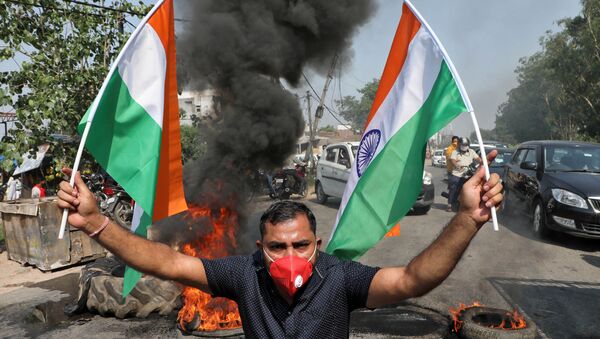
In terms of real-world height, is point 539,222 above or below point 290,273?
below

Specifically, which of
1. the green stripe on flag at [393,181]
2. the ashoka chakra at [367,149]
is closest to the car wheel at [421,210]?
the ashoka chakra at [367,149]

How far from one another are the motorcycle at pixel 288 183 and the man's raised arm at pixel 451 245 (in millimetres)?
12627

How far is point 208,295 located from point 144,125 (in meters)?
2.50

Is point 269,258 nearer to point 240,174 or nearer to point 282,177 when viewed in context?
point 240,174

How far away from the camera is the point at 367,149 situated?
Answer: 3049 mm

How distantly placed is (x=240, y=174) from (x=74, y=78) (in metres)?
3.25

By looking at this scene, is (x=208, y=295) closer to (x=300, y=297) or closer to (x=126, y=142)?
(x=126, y=142)

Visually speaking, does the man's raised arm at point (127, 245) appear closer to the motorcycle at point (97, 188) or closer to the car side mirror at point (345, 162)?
the car side mirror at point (345, 162)

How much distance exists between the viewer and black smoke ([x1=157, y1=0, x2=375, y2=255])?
6312 mm

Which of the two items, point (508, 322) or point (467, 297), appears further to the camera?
point (467, 297)

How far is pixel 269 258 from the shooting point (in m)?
1.90

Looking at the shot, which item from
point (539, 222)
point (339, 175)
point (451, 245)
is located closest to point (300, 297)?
point (451, 245)

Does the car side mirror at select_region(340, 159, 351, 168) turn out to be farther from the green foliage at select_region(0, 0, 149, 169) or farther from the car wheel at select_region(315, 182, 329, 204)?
the green foliage at select_region(0, 0, 149, 169)

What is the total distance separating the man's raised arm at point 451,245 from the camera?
1.78 meters
